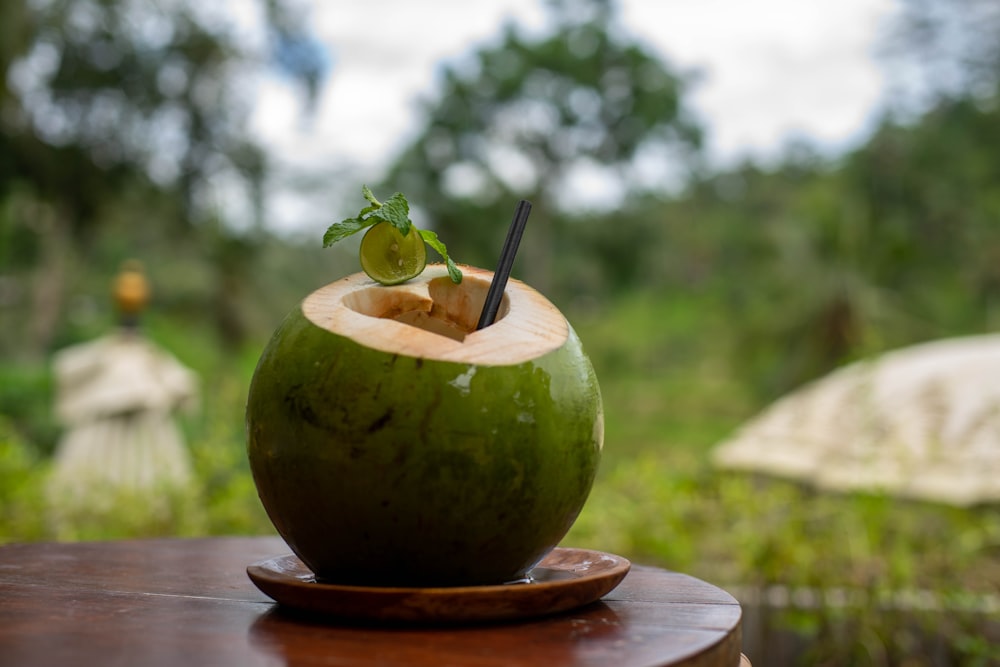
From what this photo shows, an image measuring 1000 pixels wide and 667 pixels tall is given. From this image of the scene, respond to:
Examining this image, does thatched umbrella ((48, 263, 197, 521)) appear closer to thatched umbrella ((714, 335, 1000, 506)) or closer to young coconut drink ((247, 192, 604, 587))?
thatched umbrella ((714, 335, 1000, 506))

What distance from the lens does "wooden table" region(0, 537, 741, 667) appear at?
0.82 meters

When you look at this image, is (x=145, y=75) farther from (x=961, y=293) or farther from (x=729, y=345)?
(x=961, y=293)

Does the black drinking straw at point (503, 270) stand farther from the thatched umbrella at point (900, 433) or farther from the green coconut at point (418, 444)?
the thatched umbrella at point (900, 433)

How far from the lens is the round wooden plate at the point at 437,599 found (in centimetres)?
94

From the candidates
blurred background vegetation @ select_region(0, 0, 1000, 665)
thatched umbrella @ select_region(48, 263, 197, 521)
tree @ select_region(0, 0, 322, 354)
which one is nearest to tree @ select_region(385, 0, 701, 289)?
blurred background vegetation @ select_region(0, 0, 1000, 665)

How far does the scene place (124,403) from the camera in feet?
17.3

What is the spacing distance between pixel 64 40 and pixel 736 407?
12.0 metres

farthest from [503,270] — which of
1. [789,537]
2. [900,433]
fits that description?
[900,433]

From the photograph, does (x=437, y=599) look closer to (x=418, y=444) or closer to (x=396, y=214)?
(x=418, y=444)

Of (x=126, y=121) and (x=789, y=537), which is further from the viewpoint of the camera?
(x=126, y=121)

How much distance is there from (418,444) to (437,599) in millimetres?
145

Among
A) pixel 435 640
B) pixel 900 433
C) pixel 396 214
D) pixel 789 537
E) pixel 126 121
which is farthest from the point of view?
pixel 126 121

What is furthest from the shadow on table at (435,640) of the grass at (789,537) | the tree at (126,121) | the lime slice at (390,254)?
the tree at (126,121)

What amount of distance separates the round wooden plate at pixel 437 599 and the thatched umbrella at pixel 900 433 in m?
2.22
